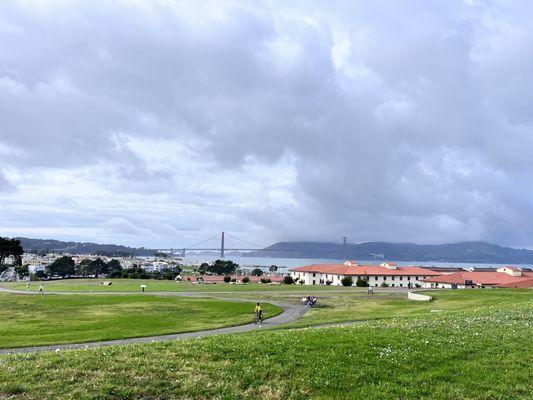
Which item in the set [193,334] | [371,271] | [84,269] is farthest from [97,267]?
[193,334]

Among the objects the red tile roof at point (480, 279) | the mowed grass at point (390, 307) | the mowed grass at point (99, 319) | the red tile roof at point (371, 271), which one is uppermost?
the red tile roof at point (371, 271)

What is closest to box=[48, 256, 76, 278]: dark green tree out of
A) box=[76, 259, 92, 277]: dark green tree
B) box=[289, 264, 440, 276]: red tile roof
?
box=[76, 259, 92, 277]: dark green tree

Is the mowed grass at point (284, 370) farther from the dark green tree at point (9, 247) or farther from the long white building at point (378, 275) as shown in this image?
the dark green tree at point (9, 247)

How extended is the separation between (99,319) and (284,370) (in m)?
30.0

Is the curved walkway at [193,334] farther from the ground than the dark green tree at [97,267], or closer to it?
closer to it

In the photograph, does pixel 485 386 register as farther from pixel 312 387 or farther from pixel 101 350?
pixel 101 350

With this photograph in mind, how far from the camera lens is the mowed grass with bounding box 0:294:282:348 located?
2723cm

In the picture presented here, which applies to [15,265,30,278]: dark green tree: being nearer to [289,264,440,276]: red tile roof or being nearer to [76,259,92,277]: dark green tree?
[76,259,92,277]: dark green tree

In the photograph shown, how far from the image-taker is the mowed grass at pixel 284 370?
366 inches

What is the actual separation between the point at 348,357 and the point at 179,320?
2632 cm

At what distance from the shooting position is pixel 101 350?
1205cm

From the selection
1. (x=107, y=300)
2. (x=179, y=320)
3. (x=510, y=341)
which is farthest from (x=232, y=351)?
(x=107, y=300)

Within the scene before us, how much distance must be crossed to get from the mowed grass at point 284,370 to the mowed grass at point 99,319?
50.4ft

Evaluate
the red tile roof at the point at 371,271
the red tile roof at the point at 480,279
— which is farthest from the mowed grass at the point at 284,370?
the red tile roof at the point at 371,271
